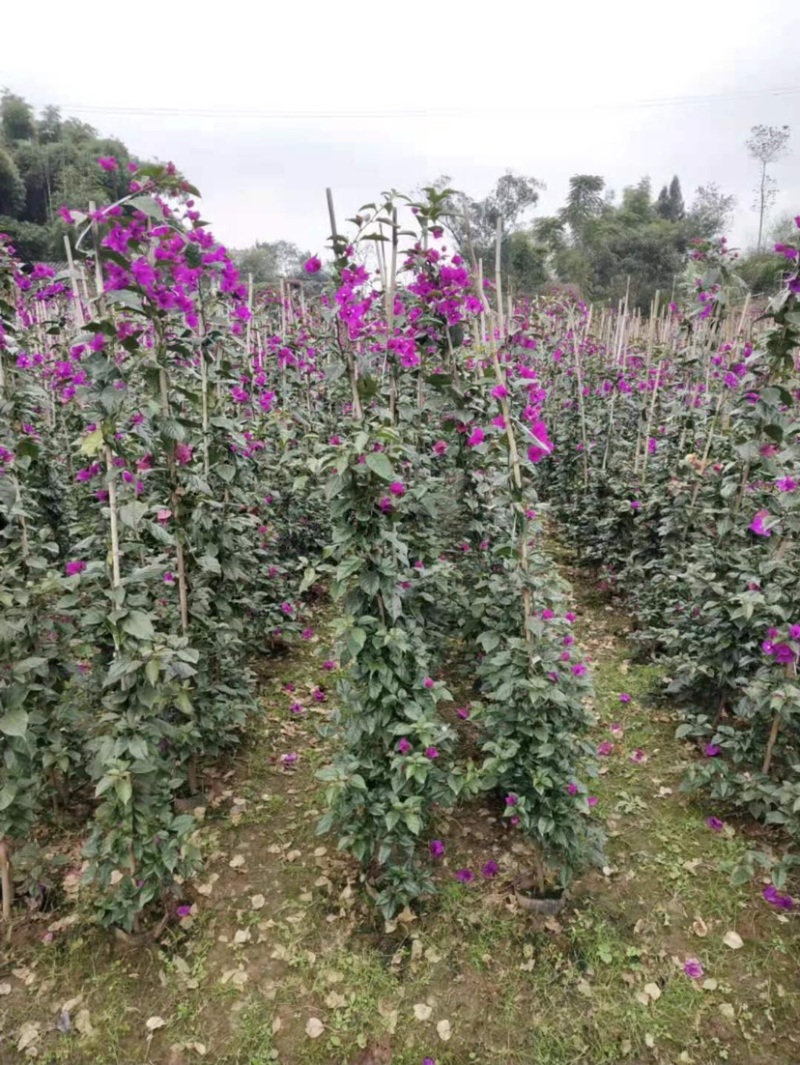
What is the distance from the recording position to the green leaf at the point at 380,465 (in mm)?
1966

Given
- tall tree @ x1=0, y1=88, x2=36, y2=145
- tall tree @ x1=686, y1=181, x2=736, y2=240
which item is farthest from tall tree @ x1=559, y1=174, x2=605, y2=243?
A: tall tree @ x1=0, y1=88, x2=36, y2=145

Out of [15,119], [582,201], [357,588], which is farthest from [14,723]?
[15,119]

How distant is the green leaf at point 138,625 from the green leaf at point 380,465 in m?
0.87

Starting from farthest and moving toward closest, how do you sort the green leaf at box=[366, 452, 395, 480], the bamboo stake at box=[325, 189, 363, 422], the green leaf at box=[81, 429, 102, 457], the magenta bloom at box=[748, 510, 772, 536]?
the magenta bloom at box=[748, 510, 772, 536], the bamboo stake at box=[325, 189, 363, 422], the green leaf at box=[366, 452, 395, 480], the green leaf at box=[81, 429, 102, 457]

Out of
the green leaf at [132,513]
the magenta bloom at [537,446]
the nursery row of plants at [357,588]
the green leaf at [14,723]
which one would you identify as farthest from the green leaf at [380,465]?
the green leaf at [14,723]

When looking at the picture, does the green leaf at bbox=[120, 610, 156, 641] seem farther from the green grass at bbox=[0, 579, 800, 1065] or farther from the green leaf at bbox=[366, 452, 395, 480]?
the green grass at bbox=[0, 579, 800, 1065]

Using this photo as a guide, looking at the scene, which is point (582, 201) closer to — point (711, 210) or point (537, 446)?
point (711, 210)

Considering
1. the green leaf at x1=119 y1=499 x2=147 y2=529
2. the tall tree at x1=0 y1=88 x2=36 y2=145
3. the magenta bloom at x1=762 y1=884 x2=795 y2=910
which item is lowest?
the magenta bloom at x1=762 y1=884 x2=795 y2=910

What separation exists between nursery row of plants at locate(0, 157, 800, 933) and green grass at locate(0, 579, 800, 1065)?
174 millimetres

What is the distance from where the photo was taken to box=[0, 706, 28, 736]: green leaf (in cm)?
189

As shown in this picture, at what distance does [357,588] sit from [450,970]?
1.40 m

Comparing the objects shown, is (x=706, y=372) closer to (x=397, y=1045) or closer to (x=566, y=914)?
(x=566, y=914)

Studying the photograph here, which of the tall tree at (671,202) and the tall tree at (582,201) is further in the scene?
the tall tree at (671,202)

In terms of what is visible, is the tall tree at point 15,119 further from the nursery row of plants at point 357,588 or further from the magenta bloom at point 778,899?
the magenta bloom at point 778,899
